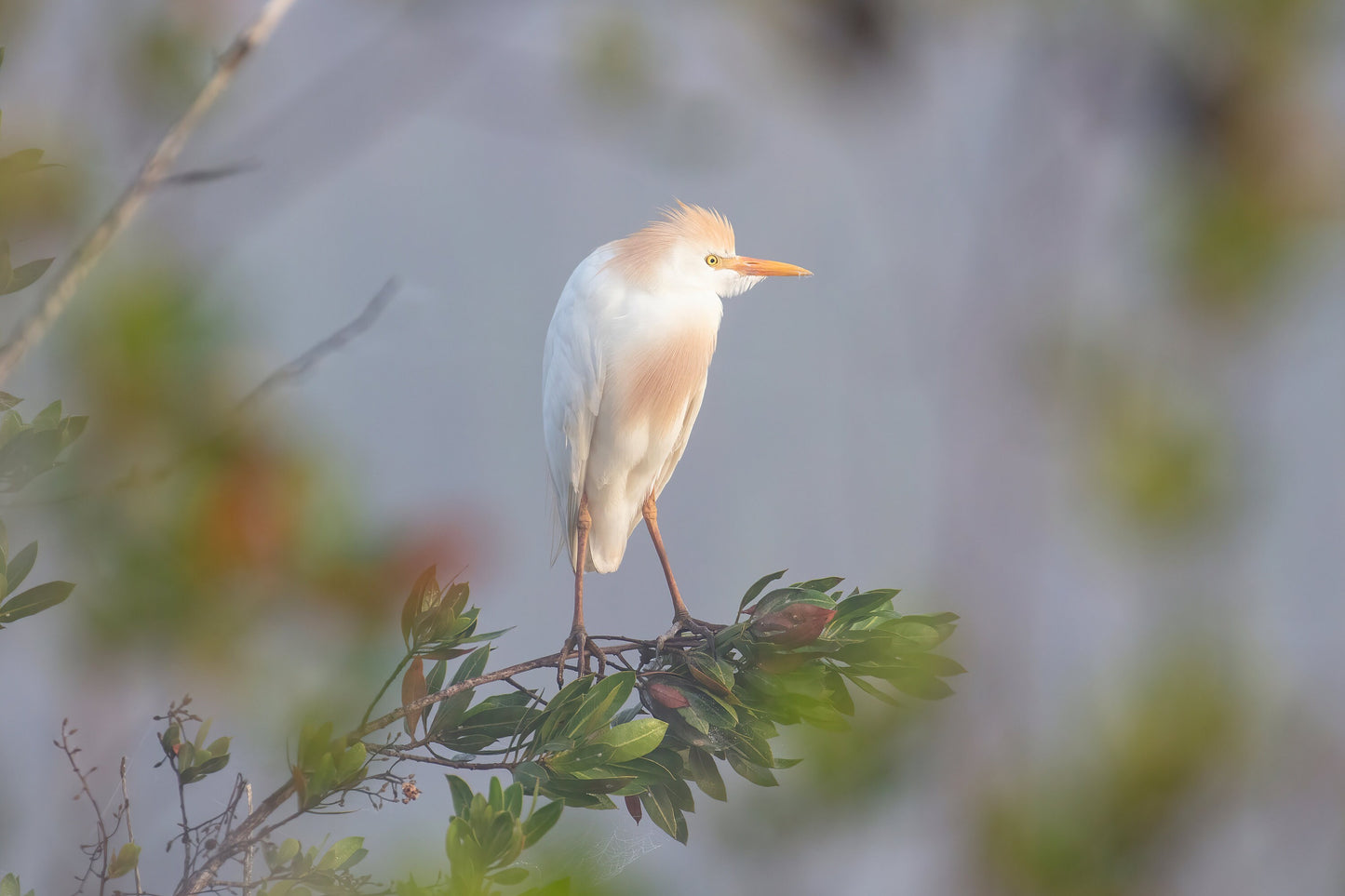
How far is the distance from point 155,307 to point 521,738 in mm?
695

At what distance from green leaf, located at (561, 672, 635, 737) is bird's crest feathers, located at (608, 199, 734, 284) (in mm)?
1002

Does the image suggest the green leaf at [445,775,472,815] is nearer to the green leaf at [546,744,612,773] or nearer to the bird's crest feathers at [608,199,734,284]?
the green leaf at [546,744,612,773]

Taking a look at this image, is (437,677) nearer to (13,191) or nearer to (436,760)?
(436,760)

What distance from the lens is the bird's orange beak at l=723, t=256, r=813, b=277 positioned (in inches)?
67.2

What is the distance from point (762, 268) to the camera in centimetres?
178

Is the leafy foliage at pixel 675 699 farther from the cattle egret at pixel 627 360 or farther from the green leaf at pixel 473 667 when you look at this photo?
the cattle egret at pixel 627 360

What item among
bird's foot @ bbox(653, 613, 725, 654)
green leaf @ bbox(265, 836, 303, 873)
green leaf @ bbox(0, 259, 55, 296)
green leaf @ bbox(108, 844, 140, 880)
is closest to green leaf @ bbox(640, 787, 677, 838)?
bird's foot @ bbox(653, 613, 725, 654)

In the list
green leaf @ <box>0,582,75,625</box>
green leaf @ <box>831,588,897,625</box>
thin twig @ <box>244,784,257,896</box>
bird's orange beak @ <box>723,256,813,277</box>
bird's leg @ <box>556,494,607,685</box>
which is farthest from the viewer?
bird's orange beak @ <box>723,256,813,277</box>

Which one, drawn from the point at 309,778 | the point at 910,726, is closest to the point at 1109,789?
the point at 910,726

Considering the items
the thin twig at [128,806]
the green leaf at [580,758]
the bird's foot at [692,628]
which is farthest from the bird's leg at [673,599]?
the thin twig at [128,806]

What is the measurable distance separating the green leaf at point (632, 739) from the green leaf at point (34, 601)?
46 cm

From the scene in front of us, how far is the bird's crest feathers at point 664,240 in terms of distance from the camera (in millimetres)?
1796

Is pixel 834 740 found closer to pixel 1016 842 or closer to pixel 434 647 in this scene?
pixel 1016 842

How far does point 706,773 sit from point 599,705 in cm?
20
